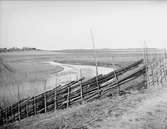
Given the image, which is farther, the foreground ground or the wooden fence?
the wooden fence

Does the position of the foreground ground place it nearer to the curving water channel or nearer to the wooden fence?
the wooden fence

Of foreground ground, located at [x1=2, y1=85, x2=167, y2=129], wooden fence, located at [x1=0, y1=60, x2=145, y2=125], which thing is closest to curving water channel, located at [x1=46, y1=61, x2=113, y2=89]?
wooden fence, located at [x1=0, y1=60, x2=145, y2=125]

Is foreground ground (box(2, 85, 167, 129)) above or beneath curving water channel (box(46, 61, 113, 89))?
above

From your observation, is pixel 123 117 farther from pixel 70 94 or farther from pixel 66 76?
pixel 66 76

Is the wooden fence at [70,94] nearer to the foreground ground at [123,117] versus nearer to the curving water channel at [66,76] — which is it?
the foreground ground at [123,117]

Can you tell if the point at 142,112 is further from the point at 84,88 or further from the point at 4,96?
the point at 4,96

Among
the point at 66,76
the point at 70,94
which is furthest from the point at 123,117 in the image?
the point at 66,76

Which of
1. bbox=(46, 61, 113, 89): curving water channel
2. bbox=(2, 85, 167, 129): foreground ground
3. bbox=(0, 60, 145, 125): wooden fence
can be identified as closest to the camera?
bbox=(2, 85, 167, 129): foreground ground

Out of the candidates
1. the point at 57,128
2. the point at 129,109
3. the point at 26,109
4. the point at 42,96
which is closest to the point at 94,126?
the point at 57,128

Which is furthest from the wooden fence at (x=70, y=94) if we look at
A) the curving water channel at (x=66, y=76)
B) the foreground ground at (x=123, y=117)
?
the curving water channel at (x=66, y=76)

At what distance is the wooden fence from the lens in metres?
3.70

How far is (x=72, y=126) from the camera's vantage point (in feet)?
6.77

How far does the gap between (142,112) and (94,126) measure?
0.89 metres

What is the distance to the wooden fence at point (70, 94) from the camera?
3.70m
